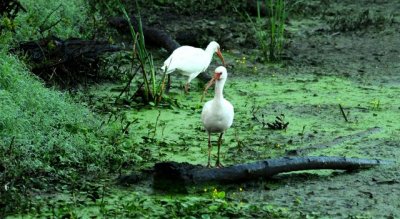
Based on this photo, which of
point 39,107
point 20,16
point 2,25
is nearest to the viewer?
point 39,107

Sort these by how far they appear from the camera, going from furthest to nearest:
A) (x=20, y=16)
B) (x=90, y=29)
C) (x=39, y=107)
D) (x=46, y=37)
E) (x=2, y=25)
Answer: (x=90, y=29), (x=20, y=16), (x=46, y=37), (x=2, y=25), (x=39, y=107)

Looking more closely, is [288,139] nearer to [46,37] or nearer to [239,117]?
[239,117]

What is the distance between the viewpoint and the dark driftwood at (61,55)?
9.20m

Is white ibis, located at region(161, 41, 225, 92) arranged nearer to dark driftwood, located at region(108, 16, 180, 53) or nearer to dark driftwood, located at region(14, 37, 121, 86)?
dark driftwood, located at region(14, 37, 121, 86)

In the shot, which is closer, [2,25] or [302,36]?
[2,25]

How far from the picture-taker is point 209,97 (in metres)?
9.66

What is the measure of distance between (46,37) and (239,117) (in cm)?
211

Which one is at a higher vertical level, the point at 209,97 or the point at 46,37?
the point at 46,37

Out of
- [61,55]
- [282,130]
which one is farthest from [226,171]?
[61,55]

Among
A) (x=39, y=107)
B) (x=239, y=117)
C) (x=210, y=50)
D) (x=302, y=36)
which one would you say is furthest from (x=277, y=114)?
(x=302, y=36)

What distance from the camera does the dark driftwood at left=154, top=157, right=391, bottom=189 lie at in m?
6.51

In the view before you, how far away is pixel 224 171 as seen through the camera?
660 centimetres

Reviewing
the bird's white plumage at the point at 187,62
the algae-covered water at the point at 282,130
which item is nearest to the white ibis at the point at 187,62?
the bird's white plumage at the point at 187,62

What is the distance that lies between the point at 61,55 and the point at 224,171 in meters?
3.25
